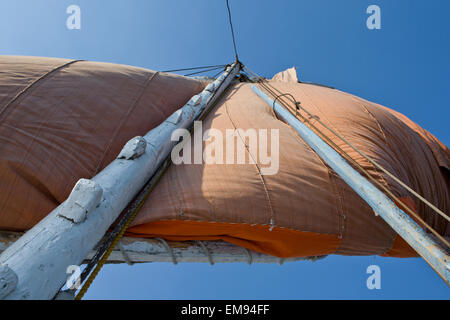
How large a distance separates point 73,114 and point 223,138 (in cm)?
172

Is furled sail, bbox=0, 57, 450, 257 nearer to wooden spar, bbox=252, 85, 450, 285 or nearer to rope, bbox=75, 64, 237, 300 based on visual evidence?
rope, bbox=75, 64, 237, 300

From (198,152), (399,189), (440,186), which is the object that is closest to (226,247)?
(198,152)

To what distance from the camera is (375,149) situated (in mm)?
3342

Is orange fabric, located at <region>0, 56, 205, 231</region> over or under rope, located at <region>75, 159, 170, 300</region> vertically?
over

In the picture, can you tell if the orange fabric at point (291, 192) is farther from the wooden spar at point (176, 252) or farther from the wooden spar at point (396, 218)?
the wooden spar at point (396, 218)

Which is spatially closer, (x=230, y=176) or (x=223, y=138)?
(x=230, y=176)

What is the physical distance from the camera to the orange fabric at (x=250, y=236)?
2152mm

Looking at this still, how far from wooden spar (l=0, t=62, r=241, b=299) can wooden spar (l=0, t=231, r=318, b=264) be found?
45 cm

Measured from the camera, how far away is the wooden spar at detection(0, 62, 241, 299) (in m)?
1.14

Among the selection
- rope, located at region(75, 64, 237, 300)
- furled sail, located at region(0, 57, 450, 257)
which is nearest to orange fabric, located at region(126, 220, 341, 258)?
furled sail, located at region(0, 57, 450, 257)

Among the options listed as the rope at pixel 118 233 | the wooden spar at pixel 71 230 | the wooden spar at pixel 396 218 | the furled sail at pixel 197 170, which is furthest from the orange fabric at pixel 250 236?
the wooden spar at pixel 396 218
